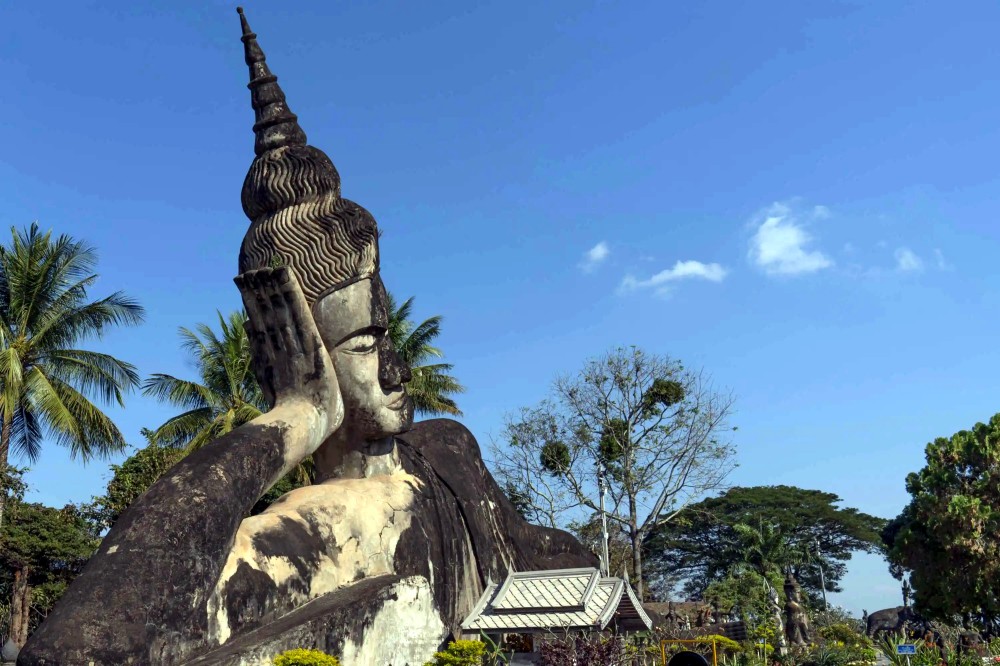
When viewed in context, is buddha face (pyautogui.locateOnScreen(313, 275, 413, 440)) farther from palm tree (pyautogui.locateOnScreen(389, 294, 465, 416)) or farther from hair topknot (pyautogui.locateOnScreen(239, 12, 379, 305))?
palm tree (pyautogui.locateOnScreen(389, 294, 465, 416))

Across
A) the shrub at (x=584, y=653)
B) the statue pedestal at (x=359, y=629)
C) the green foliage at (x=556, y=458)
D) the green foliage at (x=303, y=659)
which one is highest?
the green foliage at (x=556, y=458)

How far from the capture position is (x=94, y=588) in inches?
328

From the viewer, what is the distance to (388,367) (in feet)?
42.5

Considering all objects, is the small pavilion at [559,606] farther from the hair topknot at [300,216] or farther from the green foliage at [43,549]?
the green foliage at [43,549]

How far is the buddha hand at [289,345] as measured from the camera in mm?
11836

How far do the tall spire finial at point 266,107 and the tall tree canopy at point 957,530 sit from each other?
64.7 ft

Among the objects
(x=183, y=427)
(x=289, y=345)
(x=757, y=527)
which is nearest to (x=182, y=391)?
(x=183, y=427)

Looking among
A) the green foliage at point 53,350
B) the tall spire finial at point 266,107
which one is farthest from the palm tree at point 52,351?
the tall spire finial at point 266,107

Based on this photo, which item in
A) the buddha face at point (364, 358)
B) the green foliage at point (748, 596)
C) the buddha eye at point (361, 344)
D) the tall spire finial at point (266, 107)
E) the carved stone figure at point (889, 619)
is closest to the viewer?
the buddha face at point (364, 358)

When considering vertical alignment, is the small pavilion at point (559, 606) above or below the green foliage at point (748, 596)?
below

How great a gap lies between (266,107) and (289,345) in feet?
13.0

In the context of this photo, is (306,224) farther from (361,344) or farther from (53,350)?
(53,350)

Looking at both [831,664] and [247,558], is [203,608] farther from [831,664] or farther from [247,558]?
[831,664]

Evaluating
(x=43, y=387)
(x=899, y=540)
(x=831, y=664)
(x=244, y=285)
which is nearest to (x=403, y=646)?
(x=244, y=285)
